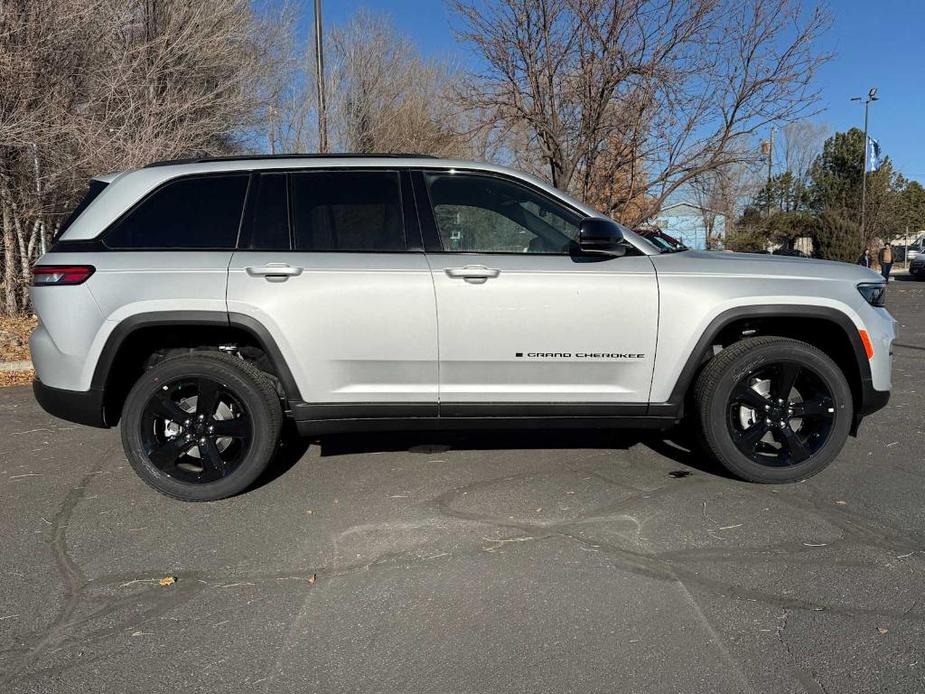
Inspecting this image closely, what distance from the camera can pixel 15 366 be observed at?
7738mm

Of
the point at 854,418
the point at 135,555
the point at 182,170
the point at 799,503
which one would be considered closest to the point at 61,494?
the point at 135,555

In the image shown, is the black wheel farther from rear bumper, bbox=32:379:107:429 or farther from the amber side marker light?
the amber side marker light

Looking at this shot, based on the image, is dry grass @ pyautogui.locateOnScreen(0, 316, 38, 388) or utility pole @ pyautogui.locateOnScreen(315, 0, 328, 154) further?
utility pole @ pyautogui.locateOnScreen(315, 0, 328, 154)

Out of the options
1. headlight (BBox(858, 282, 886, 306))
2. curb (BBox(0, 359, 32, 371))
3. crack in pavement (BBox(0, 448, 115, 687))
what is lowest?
crack in pavement (BBox(0, 448, 115, 687))

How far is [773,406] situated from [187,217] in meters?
3.58

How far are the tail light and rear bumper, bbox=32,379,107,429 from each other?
23.5 inches

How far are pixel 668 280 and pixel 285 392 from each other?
2243mm

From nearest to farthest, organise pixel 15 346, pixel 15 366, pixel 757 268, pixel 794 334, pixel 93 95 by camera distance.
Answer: pixel 757 268, pixel 794 334, pixel 15 366, pixel 15 346, pixel 93 95

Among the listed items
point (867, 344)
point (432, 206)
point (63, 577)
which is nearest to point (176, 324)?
point (63, 577)

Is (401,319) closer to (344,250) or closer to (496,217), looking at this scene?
(344,250)

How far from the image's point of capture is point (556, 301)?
386cm

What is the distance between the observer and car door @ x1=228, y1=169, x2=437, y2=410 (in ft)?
12.6

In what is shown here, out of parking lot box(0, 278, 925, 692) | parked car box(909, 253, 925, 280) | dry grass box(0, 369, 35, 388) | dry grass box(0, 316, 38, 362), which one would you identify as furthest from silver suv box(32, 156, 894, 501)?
parked car box(909, 253, 925, 280)

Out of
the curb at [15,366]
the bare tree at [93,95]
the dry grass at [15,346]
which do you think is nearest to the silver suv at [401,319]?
the dry grass at [15,346]
